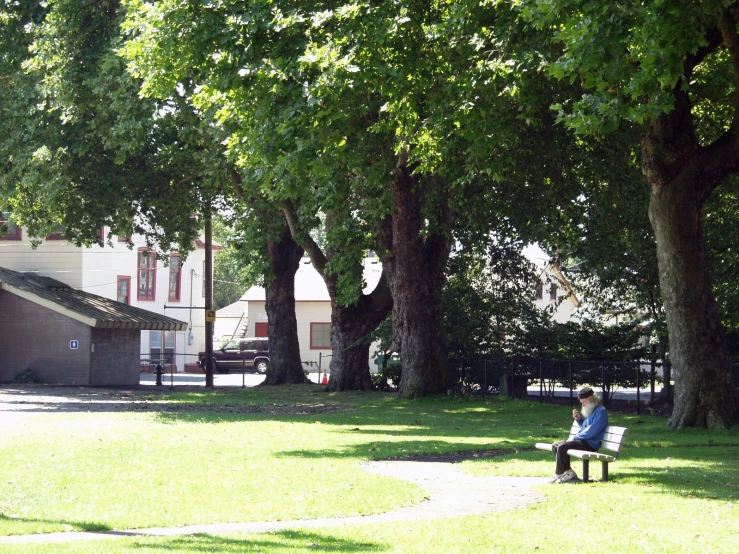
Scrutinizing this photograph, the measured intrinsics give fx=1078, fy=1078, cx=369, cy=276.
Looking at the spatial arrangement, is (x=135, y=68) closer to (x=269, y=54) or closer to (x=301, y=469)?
(x=269, y=54)

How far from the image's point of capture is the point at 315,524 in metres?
9.52

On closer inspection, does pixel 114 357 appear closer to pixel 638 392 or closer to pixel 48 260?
pixel 48 260

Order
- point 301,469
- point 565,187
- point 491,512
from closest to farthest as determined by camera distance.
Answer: point 491,512 < point 301,469 < point 565,187

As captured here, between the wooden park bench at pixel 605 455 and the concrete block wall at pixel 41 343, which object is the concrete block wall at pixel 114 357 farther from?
the wooden park bench at pixel 605 455

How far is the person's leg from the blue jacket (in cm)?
9

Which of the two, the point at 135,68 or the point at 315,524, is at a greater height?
the point at 135,68

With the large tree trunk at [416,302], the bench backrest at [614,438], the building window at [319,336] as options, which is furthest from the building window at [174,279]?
the bench backrest at [614,438]

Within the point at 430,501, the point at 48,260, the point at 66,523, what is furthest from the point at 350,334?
the point at 66,523

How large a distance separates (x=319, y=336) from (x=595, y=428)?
50.4m

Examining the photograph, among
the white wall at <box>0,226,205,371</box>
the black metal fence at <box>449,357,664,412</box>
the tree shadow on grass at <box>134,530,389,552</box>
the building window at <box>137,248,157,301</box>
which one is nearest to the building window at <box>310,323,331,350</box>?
the white wall at <box>0,226,205,371</box>

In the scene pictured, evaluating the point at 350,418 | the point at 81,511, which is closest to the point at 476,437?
the point at 350,418

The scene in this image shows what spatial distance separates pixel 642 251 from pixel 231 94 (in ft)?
43.1

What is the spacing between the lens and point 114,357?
1594 inches

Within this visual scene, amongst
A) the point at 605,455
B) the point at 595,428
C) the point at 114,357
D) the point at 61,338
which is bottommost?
the point at 605,455
